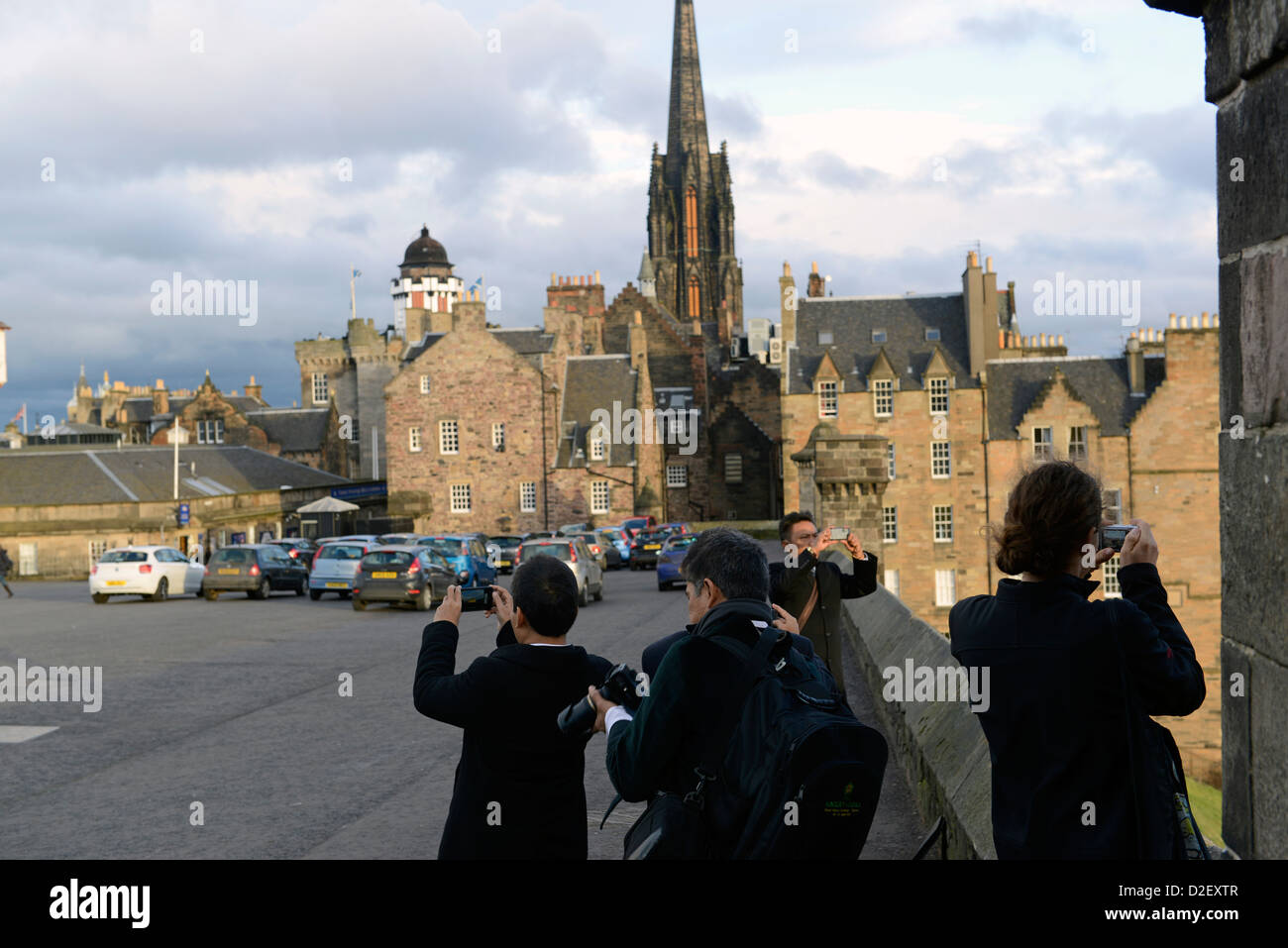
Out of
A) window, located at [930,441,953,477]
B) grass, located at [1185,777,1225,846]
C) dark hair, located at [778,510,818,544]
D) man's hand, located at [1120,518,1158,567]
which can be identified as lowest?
grass, located at [1185,777,1225,846]

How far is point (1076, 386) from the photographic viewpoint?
53.8m

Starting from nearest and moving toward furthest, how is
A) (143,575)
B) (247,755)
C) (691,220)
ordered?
(247,755)
(143,575)
(691,220)

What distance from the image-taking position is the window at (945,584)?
178ft

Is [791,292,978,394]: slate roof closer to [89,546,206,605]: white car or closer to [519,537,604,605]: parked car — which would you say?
[519,537,604,605]: parked car

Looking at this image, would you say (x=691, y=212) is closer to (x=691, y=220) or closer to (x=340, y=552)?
(x=691, y=220)

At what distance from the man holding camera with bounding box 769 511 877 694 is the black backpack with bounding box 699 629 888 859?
137 inches

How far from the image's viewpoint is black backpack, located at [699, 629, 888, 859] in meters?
3.01

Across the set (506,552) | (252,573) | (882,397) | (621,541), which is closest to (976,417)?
(882,397)

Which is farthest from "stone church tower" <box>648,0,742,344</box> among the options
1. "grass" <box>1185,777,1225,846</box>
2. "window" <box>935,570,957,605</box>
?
"grass" <box>1185,777,1225,846</box>

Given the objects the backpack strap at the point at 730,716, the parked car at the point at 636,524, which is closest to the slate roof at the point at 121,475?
the parked car at the point at 636,524

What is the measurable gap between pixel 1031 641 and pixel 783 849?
30.6 inches

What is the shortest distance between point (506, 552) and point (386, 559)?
15529mm

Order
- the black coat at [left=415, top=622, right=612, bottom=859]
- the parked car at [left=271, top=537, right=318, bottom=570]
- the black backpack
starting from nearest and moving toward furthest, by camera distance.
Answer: the black backpack, the black coat at [left=415, top=622, right=612, bottom=859], the parked car at [left=271, top=537, right=318, bottom=570]
